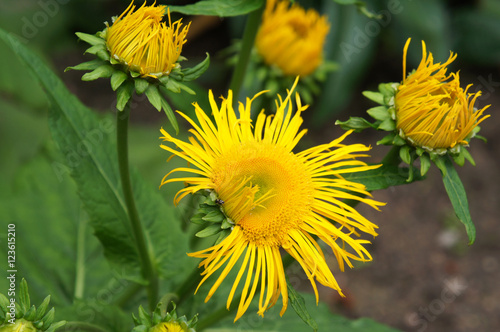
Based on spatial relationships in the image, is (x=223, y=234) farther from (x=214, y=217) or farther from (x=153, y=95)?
(x=153, y=95)

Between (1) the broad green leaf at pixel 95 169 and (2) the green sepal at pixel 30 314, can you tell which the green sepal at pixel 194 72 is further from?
(2) the green sepal at pixel 30 314

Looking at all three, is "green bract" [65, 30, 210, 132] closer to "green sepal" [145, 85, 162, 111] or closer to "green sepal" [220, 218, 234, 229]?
"green sepal" [145, 85, 162, 111]

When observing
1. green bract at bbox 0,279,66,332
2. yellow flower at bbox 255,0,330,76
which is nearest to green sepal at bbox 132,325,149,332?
green bract at bbox 0,279,66,332

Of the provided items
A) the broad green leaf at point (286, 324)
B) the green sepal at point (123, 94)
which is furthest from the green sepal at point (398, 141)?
the broad green leaf at point (286, 324)

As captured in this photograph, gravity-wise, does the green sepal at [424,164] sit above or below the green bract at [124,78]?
below

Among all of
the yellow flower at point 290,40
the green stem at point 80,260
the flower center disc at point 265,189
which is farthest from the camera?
the green stem at point 80,260

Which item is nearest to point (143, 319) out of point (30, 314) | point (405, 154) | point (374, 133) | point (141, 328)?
point (141, 328)
